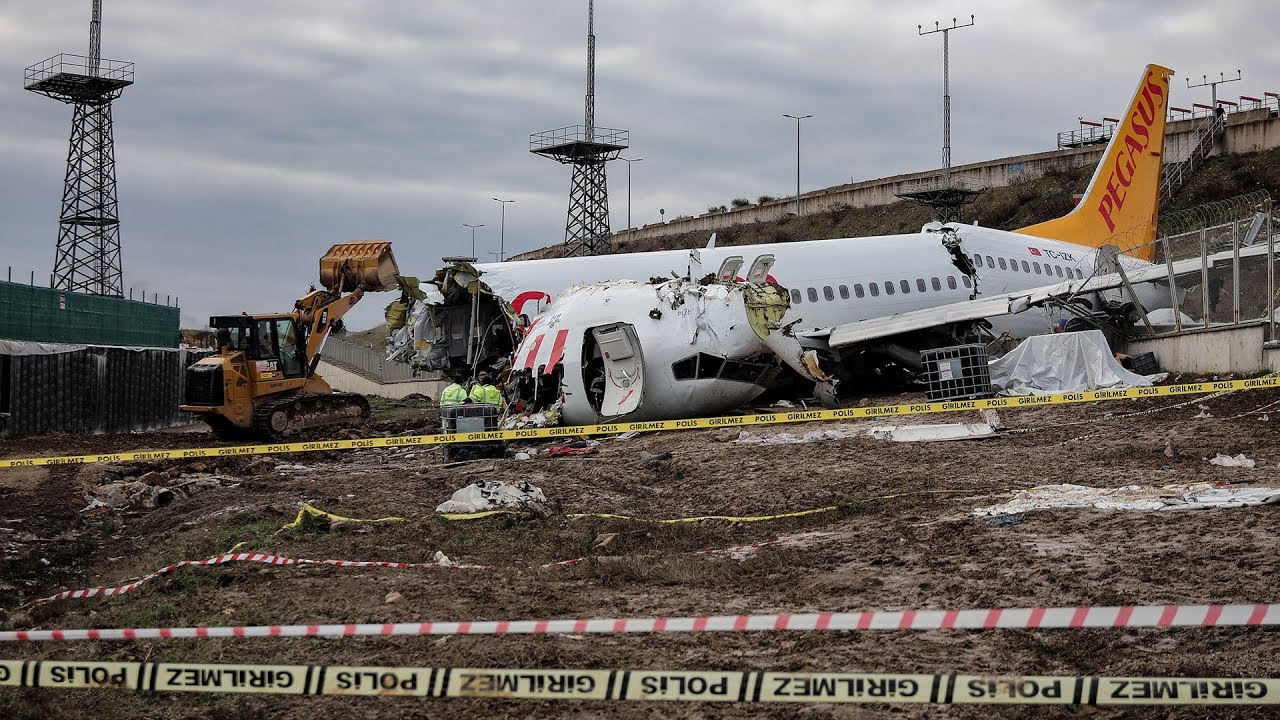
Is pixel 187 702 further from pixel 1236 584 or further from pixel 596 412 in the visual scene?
pixel 596 412

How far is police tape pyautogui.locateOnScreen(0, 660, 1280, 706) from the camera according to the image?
4910 mm

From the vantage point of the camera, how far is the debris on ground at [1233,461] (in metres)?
12.4

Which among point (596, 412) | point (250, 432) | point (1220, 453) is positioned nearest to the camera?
point (1220, 453)

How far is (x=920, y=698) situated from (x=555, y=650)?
107 inches

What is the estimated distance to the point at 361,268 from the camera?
2395 cm

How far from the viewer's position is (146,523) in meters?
14.5

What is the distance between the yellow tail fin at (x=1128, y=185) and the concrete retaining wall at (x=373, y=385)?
21246 mm

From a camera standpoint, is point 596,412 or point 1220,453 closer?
point 1220,453

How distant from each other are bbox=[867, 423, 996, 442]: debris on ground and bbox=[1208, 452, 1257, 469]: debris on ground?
12.1 ft

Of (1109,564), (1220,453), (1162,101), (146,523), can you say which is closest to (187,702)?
(1109,564)

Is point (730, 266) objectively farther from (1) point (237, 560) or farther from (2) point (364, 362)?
(2) point (364, 362)

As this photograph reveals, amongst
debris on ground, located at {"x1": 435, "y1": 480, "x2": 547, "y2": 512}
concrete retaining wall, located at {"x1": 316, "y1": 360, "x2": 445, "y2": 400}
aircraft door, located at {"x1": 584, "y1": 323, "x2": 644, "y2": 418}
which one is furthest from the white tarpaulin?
concrete retaining wall, located at {"x1": 316, "y1": 360, "x2": 445, "y2": 400}

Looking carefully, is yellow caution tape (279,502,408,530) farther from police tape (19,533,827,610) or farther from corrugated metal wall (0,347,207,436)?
corrugated metal wall (0,347,207,436)

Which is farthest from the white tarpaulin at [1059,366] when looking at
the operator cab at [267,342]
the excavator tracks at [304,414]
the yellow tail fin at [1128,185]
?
the operator cab at [267,342]
